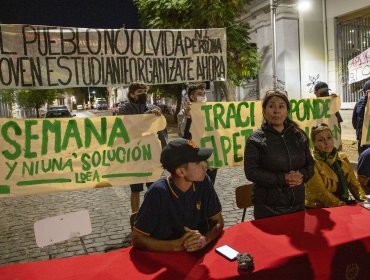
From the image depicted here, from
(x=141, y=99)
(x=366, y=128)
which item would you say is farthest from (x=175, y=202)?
(x=366, y=128)

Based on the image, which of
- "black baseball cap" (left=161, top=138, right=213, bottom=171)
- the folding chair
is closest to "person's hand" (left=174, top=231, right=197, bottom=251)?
"black baseball cap" (left=161, top=138, right=213, bottom=171)

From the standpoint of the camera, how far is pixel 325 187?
3.76 metres

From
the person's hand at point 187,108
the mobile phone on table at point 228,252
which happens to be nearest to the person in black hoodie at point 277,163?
the mobile phone on table at point 228,252

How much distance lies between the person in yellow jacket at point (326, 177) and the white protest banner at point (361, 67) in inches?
181

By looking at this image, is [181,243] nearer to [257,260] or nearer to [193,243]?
[193,243]

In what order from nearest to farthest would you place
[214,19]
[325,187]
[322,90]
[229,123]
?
1. [325,187]
2. [229,123]
3. [322,90]
4. [214,19]

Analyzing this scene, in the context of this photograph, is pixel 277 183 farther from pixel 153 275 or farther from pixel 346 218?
pixel 153 275

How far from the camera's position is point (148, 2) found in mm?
17781

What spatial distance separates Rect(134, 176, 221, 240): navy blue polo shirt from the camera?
2.64 metres

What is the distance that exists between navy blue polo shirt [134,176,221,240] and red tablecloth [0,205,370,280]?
0.72 ft

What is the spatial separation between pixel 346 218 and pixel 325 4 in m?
15.2

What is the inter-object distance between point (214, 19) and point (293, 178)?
12.8m

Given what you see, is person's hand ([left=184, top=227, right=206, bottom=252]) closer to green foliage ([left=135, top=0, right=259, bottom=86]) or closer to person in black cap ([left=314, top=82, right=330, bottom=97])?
person in black cap ([left=314, top=82, right=330, bottom=97])

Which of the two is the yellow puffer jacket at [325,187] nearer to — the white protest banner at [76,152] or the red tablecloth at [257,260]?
the red tablecloth at [257,260]
